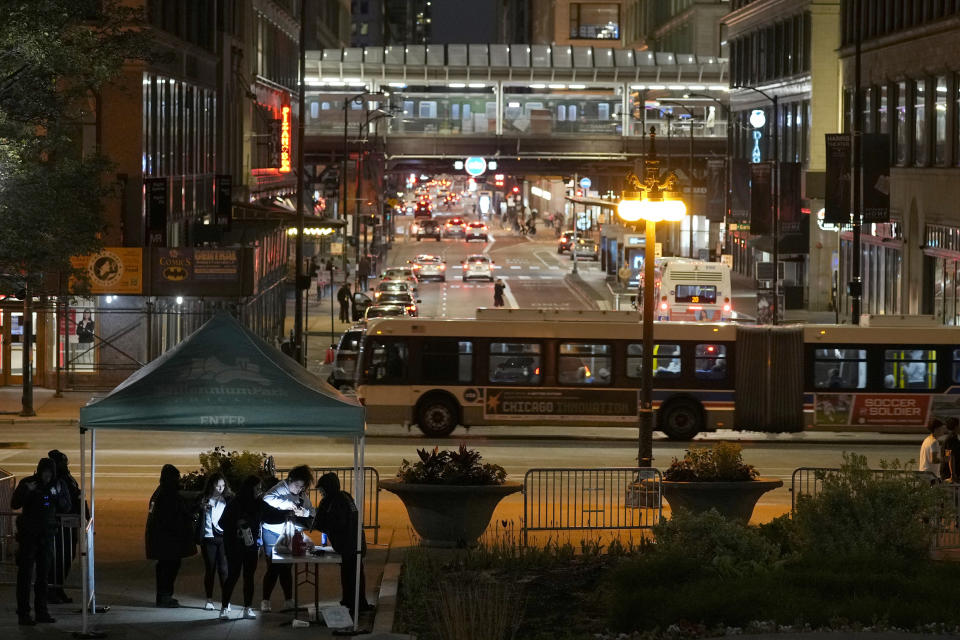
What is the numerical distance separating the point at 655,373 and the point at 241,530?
1905 cm

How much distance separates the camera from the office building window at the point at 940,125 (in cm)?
5075

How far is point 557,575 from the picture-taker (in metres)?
17.2

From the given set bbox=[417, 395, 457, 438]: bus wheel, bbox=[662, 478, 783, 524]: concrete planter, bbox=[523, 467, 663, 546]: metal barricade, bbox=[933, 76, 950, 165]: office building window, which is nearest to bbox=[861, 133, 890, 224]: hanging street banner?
bbox=[933, 76, 950, 165]: office building window

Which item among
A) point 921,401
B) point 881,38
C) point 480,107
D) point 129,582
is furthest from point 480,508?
point 480,107

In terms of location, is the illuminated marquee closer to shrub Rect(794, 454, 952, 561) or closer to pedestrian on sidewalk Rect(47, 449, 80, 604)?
pedestrian on sidewalk Rect(47, 449, 80, 604)

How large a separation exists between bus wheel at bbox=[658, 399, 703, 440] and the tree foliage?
12538 millimetres

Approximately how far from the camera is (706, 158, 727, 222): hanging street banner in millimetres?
79000

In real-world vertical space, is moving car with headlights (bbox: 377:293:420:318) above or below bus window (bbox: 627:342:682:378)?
above

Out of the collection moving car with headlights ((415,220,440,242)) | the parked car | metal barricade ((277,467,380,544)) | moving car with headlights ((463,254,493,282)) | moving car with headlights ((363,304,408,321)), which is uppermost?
moving car with headlights ((415,220,440,242))

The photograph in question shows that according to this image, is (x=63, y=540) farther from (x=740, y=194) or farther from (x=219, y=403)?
(x=740, y=194)

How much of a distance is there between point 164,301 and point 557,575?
90.9 feet

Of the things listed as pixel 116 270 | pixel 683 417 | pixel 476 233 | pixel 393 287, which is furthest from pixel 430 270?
pixel 683 417

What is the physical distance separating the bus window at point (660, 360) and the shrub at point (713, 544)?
56.4ft

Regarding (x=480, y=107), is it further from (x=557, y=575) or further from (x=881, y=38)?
(x=557, y=575)
